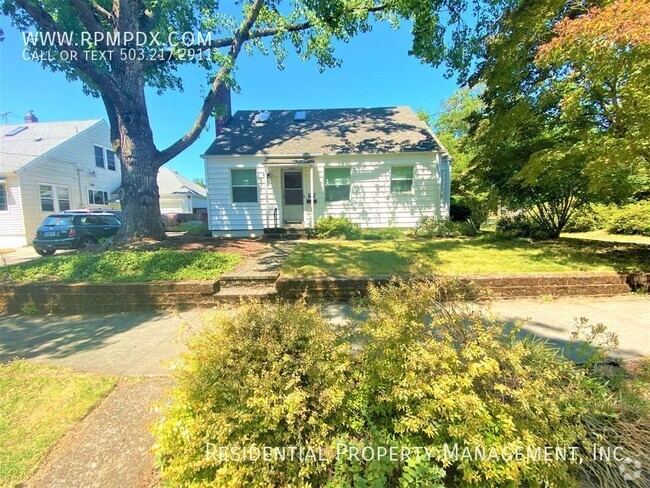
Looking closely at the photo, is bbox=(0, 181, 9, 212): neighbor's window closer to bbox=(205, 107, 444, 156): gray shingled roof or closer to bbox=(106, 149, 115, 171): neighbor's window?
bbox=(106, 149, 115, 171): neighbor's window

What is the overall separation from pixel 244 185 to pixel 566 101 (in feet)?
32.3

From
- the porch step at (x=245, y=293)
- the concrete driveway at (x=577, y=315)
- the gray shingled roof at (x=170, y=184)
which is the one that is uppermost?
the gray shingled roof at (x=170, y=184)

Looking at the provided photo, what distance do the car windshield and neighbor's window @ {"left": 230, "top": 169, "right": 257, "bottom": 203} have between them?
5.94m

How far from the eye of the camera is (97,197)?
19656 millimetres

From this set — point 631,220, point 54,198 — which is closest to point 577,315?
point 631,220

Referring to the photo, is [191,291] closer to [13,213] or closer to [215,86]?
[215,86]

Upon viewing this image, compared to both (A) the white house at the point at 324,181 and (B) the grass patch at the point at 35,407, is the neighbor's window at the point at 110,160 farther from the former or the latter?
(B) the grass patch at the point at 35,407

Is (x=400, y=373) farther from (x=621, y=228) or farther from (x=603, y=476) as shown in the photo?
(x=621, y=228)

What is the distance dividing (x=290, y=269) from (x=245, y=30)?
7.11 metres

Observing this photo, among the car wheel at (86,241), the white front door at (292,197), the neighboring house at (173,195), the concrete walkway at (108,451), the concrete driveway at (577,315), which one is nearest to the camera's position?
the concrete walkway at (108,451)

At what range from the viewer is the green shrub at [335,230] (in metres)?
9.84

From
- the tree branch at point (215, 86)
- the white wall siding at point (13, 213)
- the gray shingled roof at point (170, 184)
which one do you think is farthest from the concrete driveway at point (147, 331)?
the gray shingled roof at point (170, 184)

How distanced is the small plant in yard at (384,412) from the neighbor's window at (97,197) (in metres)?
22.9

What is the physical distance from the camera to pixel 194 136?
8.26 m
